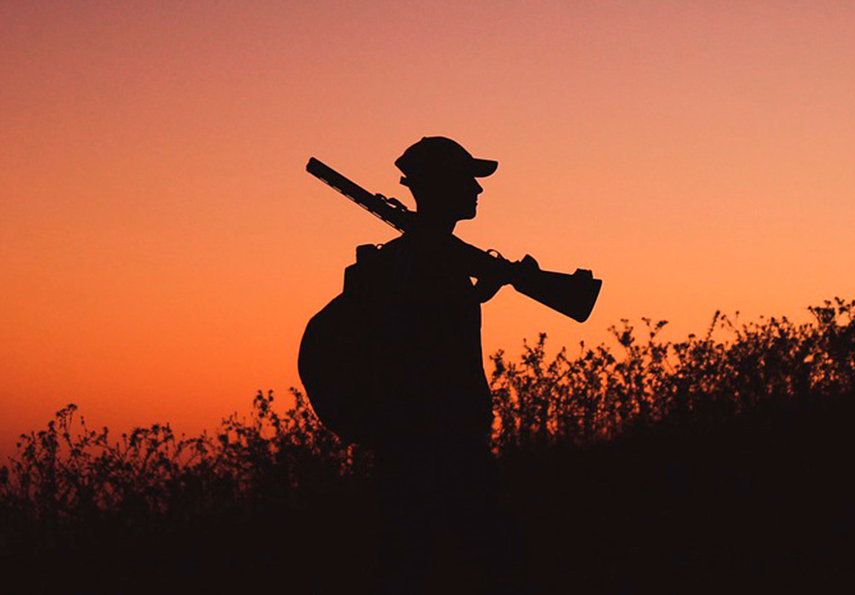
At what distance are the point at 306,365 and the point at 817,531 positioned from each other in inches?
155

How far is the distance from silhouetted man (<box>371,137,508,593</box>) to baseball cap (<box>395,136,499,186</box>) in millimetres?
302

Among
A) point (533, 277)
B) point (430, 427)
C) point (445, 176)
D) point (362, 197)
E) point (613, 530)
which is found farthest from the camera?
point (613, 530)

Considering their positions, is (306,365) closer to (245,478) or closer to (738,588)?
(738,588)

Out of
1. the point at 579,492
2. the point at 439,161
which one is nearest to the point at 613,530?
the point at 579,492

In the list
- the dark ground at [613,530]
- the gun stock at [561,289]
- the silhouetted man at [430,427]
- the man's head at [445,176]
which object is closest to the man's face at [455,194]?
the man's head at [445,176]

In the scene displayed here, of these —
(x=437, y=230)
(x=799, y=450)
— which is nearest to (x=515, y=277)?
(x=437, y=230)

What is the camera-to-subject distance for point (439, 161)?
5.44m

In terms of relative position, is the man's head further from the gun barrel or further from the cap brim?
the gun barrel

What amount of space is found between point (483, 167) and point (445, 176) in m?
0.19

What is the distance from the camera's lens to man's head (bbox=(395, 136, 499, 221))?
544cm

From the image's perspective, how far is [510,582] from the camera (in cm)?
529

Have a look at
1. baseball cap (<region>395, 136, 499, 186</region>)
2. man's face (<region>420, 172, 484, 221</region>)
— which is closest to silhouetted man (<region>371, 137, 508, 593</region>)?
man's face (<region>420, 172, 484, 221</region>)

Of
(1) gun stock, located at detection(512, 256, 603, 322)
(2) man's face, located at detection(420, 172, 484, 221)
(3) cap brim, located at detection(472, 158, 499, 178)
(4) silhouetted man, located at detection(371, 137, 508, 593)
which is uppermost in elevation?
(3) cap brim, located at detection(472, 158, 499, 178)

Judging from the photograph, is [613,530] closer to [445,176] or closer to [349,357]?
[349,357]
